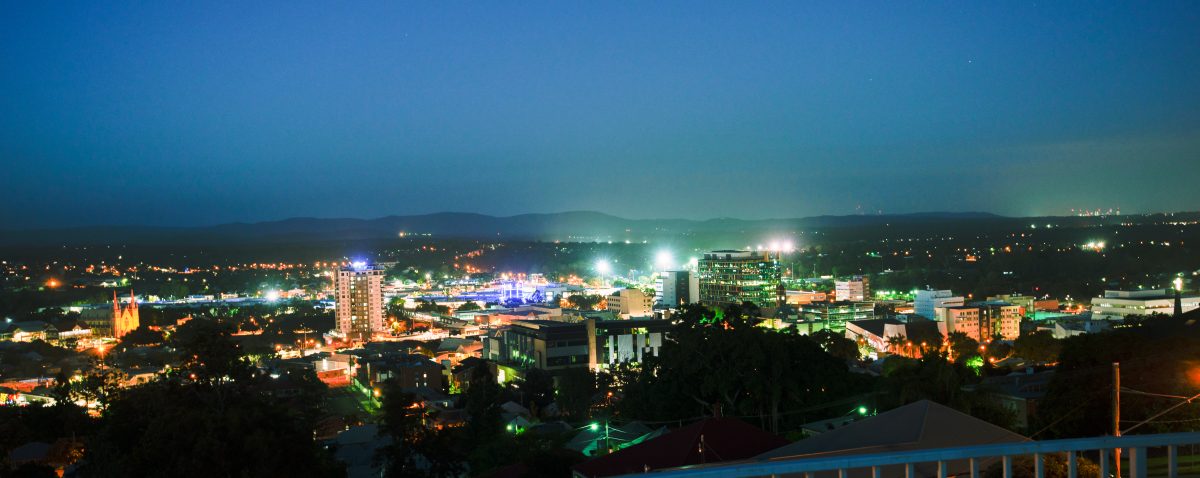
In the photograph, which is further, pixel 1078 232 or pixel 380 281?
pixel 1078 232

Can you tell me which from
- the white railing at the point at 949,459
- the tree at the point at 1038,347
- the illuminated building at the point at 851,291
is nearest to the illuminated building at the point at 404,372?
the tree at the point at 1038,347

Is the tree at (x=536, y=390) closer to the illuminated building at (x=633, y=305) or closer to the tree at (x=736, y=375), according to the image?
the tree at (x=736, y=375)

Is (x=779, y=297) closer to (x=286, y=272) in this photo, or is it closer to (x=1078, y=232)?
(x=286, y=272)

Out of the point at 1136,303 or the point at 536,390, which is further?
the point at 1136,303

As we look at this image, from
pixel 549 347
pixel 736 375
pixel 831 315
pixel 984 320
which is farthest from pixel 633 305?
pixel 736 375

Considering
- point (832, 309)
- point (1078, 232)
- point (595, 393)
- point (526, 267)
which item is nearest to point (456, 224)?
point (526, 267)

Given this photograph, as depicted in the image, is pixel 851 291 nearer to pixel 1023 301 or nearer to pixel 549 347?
pixel 1023 301
